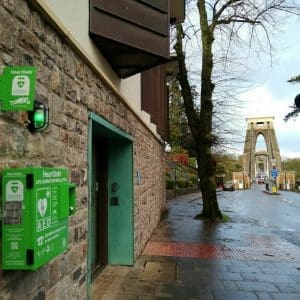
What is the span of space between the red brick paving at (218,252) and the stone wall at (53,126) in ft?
14.7

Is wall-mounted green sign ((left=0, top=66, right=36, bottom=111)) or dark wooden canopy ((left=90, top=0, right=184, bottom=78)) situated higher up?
dark wooden canopy ((left=90, top=0, right=184, bottom=78))

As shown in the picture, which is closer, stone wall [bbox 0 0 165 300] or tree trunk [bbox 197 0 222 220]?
stone wall [bbox 0 0 165 300]

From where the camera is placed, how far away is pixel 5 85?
271 cm

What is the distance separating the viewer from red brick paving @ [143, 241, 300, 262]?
359 inches

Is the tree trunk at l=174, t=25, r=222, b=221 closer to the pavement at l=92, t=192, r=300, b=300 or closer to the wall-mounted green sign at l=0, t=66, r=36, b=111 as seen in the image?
→ the pavement at l=92, t=192, r=300, b=300

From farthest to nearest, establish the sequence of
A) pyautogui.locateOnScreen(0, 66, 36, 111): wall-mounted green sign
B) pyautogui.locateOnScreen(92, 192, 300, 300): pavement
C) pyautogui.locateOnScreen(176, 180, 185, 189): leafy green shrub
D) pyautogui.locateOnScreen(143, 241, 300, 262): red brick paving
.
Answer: pyautogui.locateOnScreen(176, 180, 185, 189): leafy green shrub < pyautogui.locateOnScreen(143, 241, 300, 262): red brick paving < pyautogui.locateOnScreen(92, 192, 300, 300): pavement < pyautogui.locateOnScreen(0, 66, 36, 111): wall-mounted green sign

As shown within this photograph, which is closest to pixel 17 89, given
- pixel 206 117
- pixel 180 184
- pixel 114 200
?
pixel 114 200

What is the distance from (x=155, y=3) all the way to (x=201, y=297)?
392 cm

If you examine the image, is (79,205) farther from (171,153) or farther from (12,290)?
(171,153)

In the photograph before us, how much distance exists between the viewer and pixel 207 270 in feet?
25.7

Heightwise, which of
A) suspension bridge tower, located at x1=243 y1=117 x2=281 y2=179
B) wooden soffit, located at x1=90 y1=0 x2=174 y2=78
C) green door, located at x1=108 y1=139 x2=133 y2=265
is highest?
suspension bridge tower, located at x1=243 y1=117 x2=281 y2=179

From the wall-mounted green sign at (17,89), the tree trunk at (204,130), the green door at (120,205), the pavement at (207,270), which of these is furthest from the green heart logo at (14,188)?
the tree trunk at (204,130)

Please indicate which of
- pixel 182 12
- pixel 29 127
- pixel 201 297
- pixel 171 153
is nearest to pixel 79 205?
pixel 29 127

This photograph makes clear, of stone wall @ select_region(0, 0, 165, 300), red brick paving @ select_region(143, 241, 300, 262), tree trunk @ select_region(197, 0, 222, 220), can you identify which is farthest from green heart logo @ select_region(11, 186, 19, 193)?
tree trunk @ select_region(197, 0, 222, 220)
